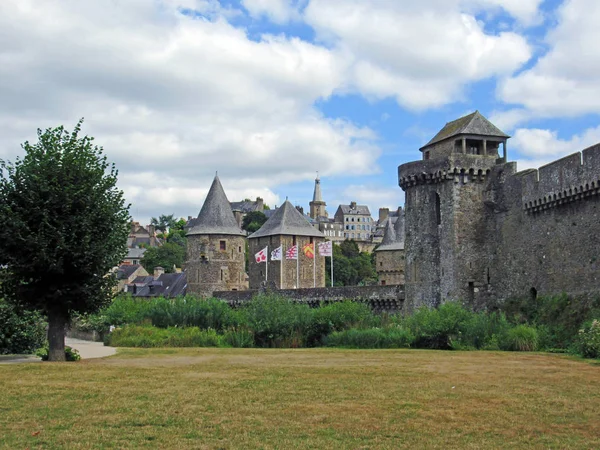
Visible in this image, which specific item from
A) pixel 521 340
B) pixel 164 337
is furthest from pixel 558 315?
pixel 164 337

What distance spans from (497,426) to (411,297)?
24847 mm

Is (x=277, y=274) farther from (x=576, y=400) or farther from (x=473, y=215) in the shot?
(x=576, y=400)

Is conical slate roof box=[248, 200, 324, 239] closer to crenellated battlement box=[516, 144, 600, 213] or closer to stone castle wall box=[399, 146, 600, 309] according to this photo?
stone castle wall box=[399, 146, 600, 309]

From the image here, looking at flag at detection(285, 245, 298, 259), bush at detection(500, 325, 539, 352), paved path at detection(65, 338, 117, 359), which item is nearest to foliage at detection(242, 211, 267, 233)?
flag at detection(285, 245, 298, 259)

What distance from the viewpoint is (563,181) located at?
95.4 feet

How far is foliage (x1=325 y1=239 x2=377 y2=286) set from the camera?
355 ft

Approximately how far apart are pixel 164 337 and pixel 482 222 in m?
15.9

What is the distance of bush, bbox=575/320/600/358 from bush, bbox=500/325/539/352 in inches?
101

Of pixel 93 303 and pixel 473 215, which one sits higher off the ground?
pixel 473 215

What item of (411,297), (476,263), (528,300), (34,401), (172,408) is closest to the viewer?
(172,408)

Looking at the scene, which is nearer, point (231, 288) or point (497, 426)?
point (497, 426)

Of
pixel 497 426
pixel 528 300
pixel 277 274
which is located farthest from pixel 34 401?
pixel 277 274

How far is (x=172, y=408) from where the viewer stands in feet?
43.2

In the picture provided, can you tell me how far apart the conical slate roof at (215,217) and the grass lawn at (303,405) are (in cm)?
3908
